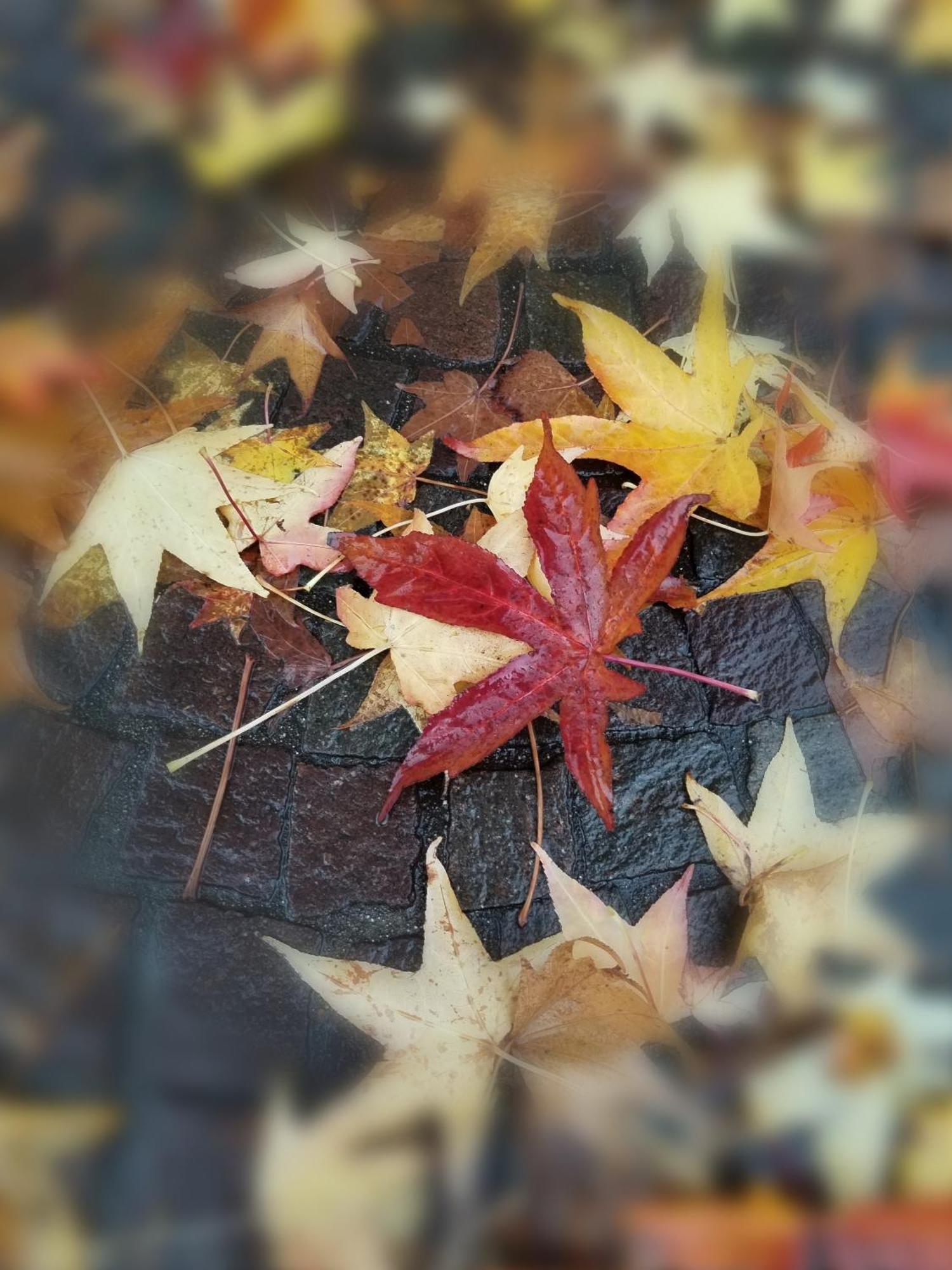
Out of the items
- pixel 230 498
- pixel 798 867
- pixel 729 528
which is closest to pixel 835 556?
pixel 729 528

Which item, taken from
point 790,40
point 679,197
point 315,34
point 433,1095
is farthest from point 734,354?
point 433,1095

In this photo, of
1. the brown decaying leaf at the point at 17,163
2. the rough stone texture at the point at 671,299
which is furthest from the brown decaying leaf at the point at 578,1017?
the brown decaying leaf at the point at 17,163

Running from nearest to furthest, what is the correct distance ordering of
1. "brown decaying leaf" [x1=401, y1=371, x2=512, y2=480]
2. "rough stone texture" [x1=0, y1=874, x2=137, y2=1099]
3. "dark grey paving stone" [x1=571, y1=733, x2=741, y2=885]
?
"rough stone texture" [x1=0, y1=874, x2=137, y2=1099] < "dark grey paving stone" [x1=571, y1=733, x2=741, y2=885] < "brown decaying leaf" [x1=401, y1=371, x2=512, y2=480]

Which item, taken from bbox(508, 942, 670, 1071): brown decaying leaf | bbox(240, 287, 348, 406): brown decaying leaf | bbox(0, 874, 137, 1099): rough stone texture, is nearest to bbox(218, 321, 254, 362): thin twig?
bbox(240, 287, 348, 406): brown decaying leaf

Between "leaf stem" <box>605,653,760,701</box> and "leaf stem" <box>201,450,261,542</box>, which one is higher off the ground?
"leaf stem" <box>201,450,261,542</box>

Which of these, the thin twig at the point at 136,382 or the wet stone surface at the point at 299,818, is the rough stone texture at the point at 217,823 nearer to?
the wet stone surface at the point at 299,818

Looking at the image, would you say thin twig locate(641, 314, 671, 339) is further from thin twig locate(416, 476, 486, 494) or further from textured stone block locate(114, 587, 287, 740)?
textured stone block locate(114, 587, 287, 740)

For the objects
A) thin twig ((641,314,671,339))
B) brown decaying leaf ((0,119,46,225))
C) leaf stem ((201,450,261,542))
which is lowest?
leaf stem ((201,450,261,542))

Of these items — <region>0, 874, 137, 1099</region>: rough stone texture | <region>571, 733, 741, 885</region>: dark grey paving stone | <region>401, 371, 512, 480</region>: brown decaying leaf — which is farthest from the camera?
<region>401, 371, 512, 480</region>: brown decaying leaf

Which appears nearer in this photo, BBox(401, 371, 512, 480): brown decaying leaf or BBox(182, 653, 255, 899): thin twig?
BBox(182, 653, 255, 899): thin twig
